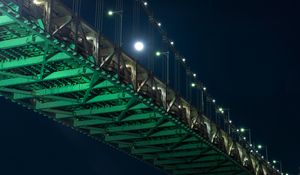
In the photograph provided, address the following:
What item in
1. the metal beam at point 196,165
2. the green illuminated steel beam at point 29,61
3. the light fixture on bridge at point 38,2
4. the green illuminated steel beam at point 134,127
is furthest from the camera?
the metal beam at point 196,165

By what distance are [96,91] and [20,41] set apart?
8426 millimetres

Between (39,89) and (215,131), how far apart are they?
695 inches

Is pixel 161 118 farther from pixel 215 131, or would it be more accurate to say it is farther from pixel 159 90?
pixel 215 131

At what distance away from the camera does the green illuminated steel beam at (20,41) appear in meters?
24.1

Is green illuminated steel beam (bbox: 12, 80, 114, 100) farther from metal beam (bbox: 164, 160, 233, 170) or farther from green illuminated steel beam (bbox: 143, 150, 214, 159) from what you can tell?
metal beam (bbox: 164, 160, 233, 170)

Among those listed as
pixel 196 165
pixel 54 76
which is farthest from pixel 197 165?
pixel 54 76

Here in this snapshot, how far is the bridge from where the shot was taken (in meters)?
23.9

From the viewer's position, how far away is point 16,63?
27.0 meters

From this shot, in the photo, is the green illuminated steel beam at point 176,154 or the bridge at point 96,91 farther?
the green illuminated steel beam at point 176,154

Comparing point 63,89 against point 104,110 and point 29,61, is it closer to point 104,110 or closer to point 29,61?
point 104,110

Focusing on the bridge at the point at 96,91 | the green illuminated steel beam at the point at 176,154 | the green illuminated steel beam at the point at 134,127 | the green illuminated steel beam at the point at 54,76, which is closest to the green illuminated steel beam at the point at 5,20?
the bridge at the point at 96,91

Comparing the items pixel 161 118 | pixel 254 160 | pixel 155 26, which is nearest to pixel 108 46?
pixel 161 118

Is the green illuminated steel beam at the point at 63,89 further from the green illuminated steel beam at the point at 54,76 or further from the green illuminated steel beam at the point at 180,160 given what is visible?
the green illuminated steel beam at the point at 180,160

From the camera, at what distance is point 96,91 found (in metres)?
32.3
